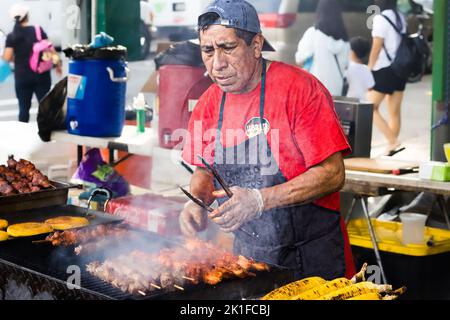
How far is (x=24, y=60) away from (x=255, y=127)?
4.79 metres

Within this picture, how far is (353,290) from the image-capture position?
252 cm

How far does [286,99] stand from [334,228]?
0.58 metres

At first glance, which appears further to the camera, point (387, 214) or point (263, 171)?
point (387, 214)

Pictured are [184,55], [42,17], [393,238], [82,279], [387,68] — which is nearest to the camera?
[82,279]

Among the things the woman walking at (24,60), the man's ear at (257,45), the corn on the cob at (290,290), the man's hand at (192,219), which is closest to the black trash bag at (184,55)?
the man's ear at (257,45)

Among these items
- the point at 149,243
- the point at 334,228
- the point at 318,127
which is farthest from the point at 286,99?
the point at 149,243

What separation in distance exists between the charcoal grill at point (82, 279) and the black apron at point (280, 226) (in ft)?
1.34

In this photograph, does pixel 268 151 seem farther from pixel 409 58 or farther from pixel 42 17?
pixel 42 17

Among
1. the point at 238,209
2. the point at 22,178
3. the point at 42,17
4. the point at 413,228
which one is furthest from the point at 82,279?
the point at 42,17

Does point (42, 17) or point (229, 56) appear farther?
point (42, 17)

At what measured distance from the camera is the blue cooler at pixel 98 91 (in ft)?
16.8

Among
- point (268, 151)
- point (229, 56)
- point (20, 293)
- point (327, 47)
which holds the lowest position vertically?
point (20, 293)
